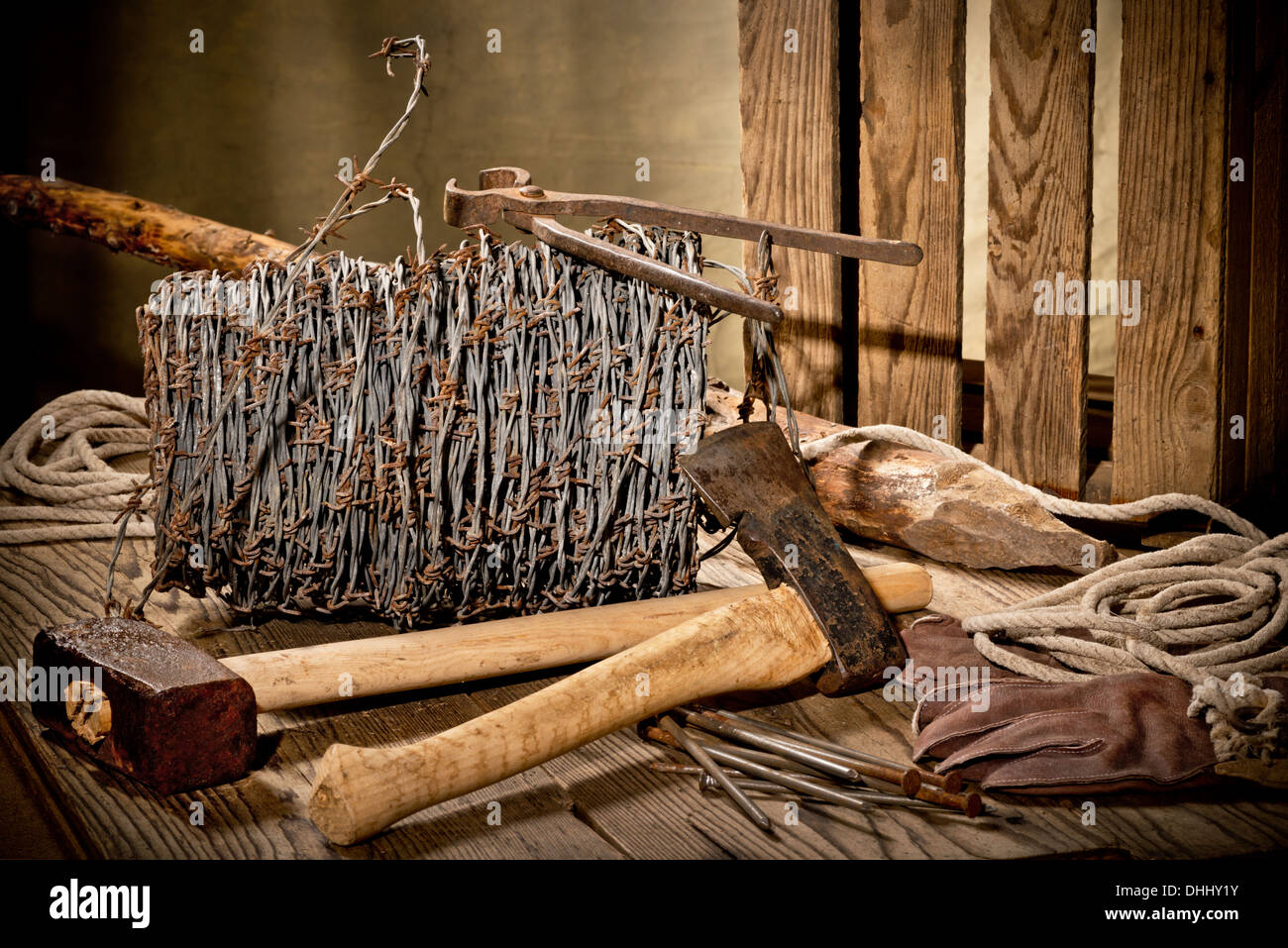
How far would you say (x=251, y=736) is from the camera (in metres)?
1.77

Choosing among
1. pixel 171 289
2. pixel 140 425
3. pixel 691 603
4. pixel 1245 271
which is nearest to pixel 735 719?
pixel 691 603

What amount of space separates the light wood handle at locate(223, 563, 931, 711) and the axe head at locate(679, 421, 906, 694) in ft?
0.40

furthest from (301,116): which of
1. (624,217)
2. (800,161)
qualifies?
(624,217)

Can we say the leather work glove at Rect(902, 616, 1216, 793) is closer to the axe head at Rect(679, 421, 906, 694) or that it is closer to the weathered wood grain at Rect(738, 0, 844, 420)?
the axe head at Rect(679, 421, 906, 694)

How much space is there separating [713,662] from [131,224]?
3317 mm

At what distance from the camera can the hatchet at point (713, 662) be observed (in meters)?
1.55

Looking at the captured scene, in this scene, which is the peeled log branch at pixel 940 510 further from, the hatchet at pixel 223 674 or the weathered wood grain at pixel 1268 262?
the hatchet at pixel 223 674

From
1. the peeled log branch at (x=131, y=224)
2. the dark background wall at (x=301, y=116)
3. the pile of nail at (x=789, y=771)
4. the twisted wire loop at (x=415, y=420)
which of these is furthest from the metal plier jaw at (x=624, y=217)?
the dark background wall at (x=301, y=116)

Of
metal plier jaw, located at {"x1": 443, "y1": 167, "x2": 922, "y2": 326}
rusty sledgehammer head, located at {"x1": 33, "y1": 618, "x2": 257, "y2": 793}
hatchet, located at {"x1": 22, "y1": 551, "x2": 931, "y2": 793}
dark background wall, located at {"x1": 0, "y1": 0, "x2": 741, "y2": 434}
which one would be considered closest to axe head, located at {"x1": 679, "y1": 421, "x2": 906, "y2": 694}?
hatchet, located at {"x1": 22, "y1": 551, "x2": 931, "y2": 793}

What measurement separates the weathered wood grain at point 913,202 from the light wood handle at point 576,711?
1443mm

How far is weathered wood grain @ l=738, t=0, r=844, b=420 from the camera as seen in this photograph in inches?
129

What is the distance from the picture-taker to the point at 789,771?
182cm

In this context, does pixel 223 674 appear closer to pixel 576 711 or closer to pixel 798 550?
pixel 576 711

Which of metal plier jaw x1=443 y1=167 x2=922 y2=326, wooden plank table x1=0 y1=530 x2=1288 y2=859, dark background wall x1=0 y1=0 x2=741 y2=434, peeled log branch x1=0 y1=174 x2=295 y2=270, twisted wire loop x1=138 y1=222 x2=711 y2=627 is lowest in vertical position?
wooden plank table x1=0 y1=530 x2=1288 y2=859
